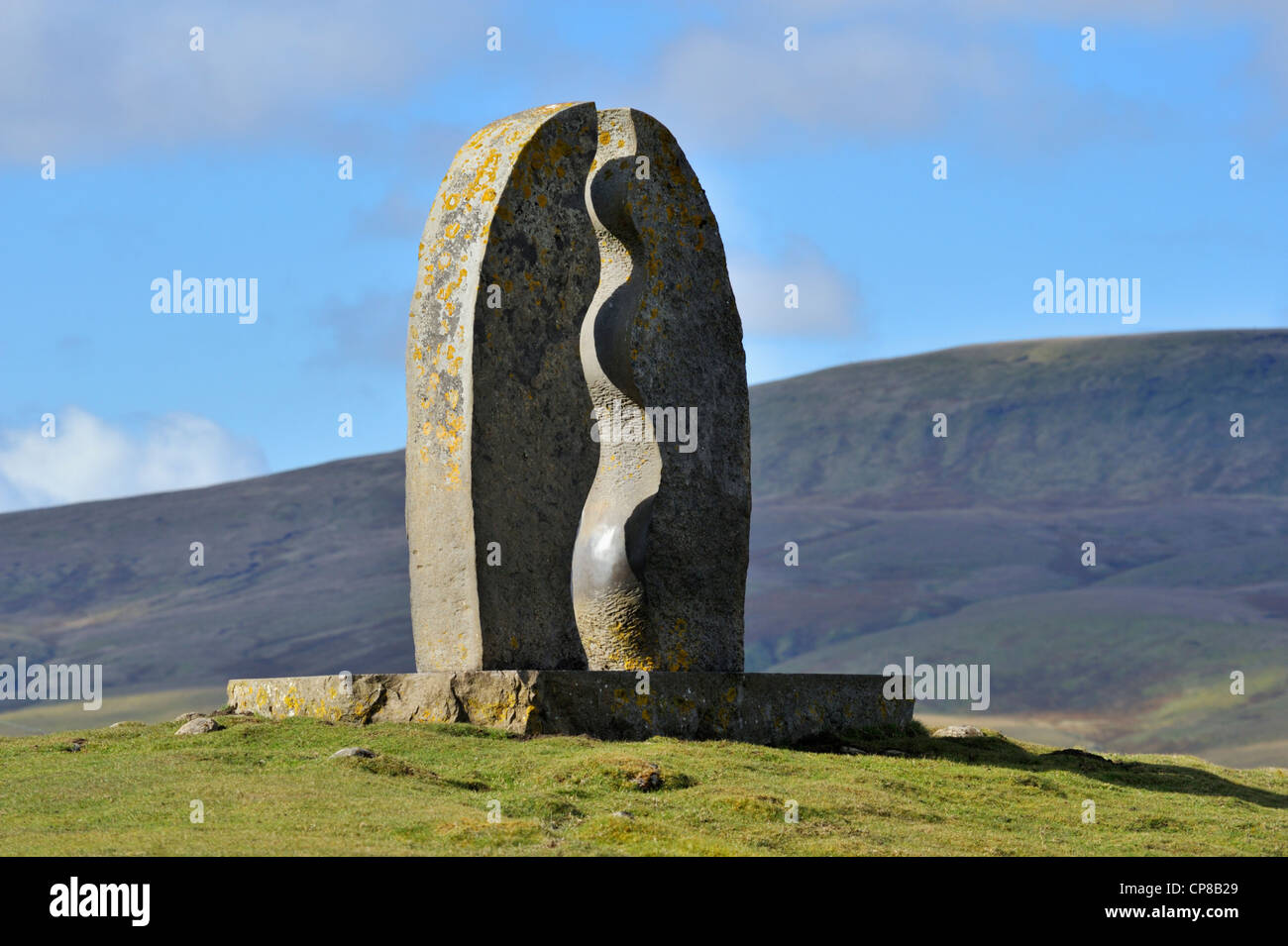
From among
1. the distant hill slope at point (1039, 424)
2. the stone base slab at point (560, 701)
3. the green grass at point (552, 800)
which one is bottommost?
the green grass at point (552, 800)

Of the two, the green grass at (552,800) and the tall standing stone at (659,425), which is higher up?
the tall standing stone at (659,425)

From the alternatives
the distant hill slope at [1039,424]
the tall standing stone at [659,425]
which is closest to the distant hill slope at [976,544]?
the distant hill slope at [1039,424]

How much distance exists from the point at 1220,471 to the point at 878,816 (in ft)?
478

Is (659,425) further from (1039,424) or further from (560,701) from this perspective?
(1039,424)

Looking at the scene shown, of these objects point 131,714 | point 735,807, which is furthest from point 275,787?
point 131,714

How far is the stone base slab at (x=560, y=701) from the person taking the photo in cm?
1219

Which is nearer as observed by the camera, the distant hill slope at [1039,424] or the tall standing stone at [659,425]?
the tall standing stone at [659,425]

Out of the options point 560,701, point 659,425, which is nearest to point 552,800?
point 560,701

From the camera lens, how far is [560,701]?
12289 millimetres

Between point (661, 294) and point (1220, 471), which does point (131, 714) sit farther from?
point (1220, 471)

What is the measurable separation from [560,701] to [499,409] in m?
2.41

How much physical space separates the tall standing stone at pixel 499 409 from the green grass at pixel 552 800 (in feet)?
4.06

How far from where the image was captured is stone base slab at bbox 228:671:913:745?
1219 cm

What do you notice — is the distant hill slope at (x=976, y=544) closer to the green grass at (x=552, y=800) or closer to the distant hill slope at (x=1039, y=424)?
the distant hill slope at (x=1039, y=424)
